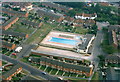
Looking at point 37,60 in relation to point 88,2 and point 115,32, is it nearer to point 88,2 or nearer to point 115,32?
point 115,32

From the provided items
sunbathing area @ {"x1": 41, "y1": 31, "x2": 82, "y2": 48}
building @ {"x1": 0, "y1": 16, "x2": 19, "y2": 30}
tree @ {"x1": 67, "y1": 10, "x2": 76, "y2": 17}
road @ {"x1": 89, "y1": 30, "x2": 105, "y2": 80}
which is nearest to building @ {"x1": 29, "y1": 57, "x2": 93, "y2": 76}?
road @ {"x1": 89, "y1": 30, "x2": 105, "y2": 80}

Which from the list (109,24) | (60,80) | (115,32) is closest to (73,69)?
(60,80)

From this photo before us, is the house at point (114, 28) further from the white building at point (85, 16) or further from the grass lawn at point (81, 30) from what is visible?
the white building at point (85, 16)

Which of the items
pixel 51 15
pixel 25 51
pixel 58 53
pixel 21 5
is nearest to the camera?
pixel 58 53

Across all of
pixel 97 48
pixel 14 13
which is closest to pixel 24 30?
pixel 14 13

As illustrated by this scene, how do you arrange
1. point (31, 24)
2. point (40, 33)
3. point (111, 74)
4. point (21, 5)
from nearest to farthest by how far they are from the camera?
point (111, 74)
point (40, 33)
point (31, 24)
point (21, 5)

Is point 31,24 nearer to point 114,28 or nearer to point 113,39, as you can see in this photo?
point 114,28
